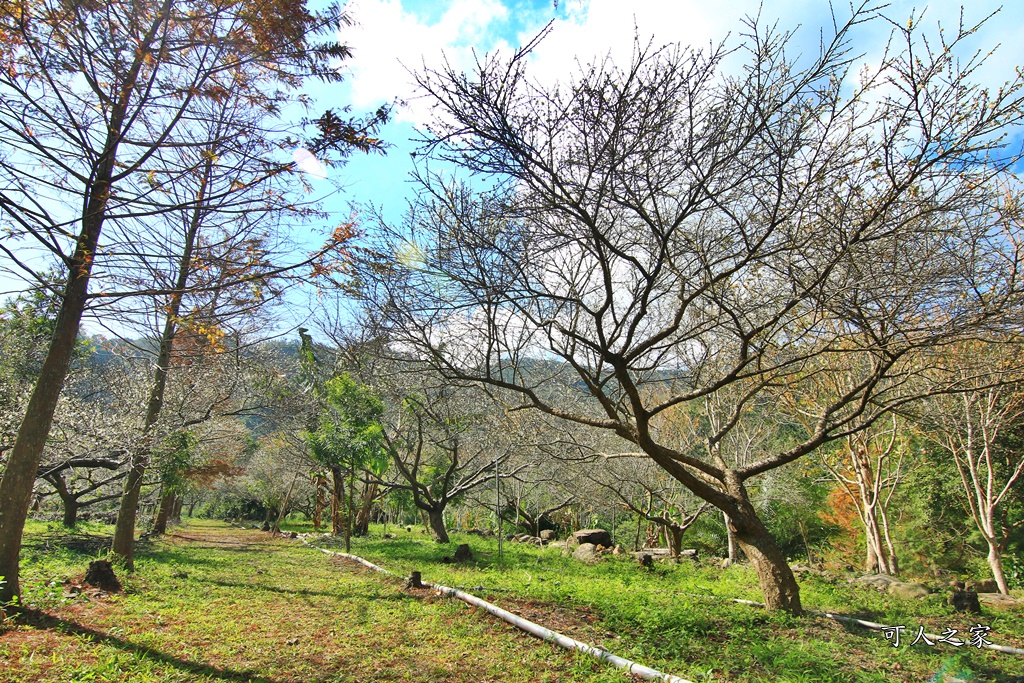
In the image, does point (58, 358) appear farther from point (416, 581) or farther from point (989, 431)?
point (989, 431)

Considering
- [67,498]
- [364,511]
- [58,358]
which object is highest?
[58,358]

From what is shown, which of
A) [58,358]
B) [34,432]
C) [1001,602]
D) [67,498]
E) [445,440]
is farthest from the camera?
[445,440]

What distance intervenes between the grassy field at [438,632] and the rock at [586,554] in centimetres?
313

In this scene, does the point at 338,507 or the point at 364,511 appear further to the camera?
the point at 338,507

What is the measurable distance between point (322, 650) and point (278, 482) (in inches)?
779

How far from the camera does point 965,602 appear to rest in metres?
6.17

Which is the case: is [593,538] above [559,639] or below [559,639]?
below

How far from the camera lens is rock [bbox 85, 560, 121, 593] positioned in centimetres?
573

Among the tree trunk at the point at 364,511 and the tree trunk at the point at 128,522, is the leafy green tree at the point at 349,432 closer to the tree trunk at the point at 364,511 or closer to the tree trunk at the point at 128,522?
the tree trunk at the point at 364,511

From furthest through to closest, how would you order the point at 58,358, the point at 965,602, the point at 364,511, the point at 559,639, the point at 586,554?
the point at 364,511 → the point at 586,554 → the point at 965,602 → the point at 58,358 → the point at 559,639

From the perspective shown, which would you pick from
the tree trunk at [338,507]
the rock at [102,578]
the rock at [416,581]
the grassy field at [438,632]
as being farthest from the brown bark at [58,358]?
the tree trunk at [338,507]

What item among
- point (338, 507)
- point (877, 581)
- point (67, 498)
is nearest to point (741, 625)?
point (877, 581)

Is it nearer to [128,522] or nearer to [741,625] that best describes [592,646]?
[741,625]

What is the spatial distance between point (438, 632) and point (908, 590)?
6675 mm
